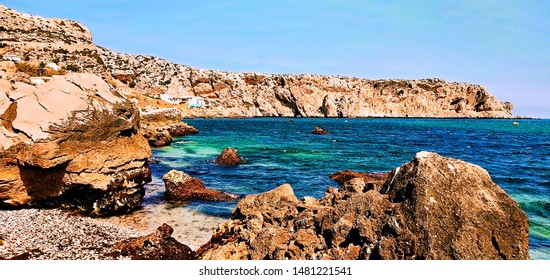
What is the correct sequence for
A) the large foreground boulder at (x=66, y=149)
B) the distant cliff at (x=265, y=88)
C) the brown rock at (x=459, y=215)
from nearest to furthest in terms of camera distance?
the brown rock at (x=459, y=215) → the large foreground boulder at (x=66, y=149) → the distant cliff at (x=265, y=88)

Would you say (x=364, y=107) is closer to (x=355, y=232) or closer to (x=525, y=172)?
(x=525, y=172)

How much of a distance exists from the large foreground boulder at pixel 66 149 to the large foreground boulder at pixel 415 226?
6.34 meters

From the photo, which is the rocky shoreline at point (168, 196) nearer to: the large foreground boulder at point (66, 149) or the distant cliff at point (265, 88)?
the large foreground boulder at point (66, 149)

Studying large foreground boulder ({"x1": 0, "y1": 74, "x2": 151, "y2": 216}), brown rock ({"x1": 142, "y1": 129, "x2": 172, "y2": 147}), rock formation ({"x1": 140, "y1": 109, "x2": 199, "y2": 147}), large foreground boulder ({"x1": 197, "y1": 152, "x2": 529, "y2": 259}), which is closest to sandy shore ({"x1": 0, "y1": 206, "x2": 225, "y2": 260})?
large foreground boulder ({"x1": 0, "y1": 74, "x2": 151, "y2": 216})

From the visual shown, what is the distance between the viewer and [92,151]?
1145 cm

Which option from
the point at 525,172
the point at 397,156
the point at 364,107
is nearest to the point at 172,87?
the point at 364,107

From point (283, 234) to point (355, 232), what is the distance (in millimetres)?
1479

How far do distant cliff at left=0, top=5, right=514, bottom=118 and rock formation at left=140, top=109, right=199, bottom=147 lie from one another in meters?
47.7

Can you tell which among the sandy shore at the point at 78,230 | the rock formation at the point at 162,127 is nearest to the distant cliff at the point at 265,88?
the rock formation at the point at 162,127

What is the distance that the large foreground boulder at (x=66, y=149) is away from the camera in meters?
10.5

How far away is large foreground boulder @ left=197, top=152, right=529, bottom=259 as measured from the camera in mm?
Answer: 5758

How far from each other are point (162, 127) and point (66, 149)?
32482 millimetres

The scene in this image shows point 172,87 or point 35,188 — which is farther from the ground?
point 172,87

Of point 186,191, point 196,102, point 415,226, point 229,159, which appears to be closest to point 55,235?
point 186,191
